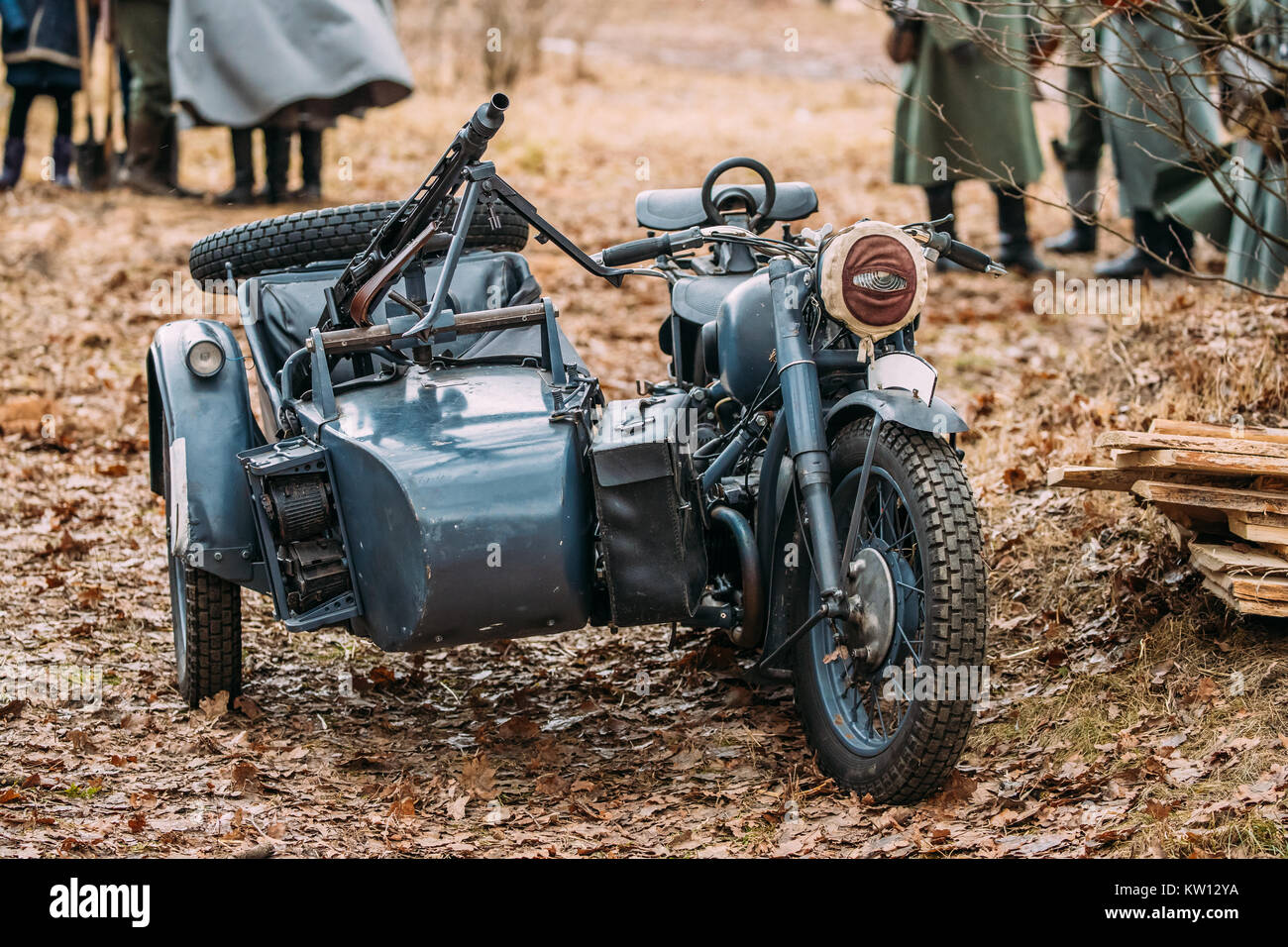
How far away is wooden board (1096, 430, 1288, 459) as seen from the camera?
3.85 metres

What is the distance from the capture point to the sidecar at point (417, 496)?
3.57 meters

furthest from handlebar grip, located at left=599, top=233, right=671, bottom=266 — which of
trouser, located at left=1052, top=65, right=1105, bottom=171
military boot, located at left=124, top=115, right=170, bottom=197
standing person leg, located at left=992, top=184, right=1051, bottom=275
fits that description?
military boot, located at left=124, top=115, right=170, bottom=197

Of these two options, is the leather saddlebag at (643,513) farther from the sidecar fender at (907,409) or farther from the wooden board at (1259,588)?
the wooden board at (1259,588)

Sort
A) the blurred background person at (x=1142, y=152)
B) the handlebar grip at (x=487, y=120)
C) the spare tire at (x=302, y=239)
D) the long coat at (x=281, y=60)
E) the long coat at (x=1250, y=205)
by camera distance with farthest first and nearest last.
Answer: the long coat at (x=281, y=60) → the blurred background person at (x=1142, y=152) → the long coat at (x=1250, y=205) → the spare tire at (x=302, y=239) → the handlebar grip at (x=487, y=120)

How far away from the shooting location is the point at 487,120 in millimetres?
3701

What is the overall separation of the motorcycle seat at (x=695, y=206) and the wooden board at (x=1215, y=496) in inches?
56.9

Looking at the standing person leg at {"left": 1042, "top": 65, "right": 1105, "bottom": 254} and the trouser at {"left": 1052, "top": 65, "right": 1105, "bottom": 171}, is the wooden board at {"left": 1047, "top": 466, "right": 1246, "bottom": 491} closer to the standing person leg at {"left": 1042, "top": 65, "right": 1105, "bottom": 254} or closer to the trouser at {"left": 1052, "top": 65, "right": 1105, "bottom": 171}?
the standing person leg at {"left": 1042, "top": 65, "right": 1105, "bottom": 254}

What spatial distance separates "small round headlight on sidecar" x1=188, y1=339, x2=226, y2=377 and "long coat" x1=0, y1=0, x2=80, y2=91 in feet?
22.4

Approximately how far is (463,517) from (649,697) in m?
1.32

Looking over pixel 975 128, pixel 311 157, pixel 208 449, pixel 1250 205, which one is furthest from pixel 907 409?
pixel 311 157

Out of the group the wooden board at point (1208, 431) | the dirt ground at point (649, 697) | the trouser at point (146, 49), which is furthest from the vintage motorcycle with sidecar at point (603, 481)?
the trouser at point (146, 49)

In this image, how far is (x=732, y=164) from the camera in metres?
4.45

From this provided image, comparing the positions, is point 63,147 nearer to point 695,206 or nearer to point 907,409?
point 695,206
